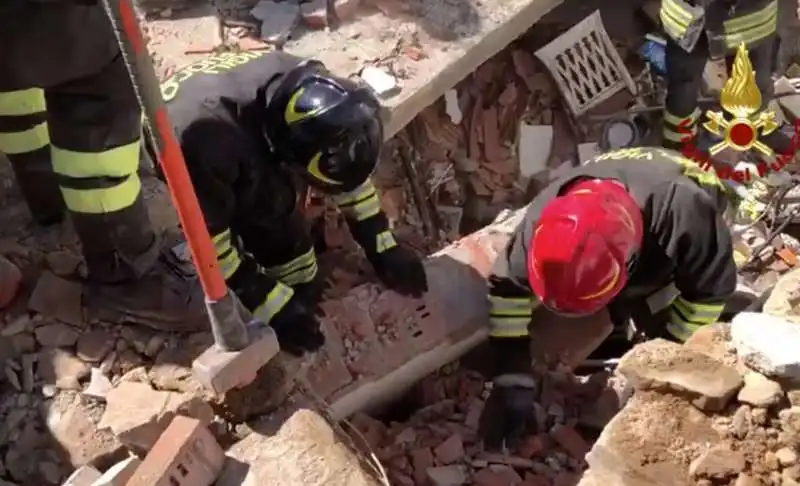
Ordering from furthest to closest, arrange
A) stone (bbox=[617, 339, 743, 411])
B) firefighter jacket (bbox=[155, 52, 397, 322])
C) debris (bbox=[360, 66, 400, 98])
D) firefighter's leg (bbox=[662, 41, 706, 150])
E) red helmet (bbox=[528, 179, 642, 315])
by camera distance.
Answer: firefighter's leg (bbox=[662, 41, 706, 150])
debris (bbox=[360, 66, 400, 98])
firefighter jacket (bbox=[155, 52, 397, 322])
red helmet (bbox=[528, 179, 642, 315])
stone (bbox=[617, 339, 743, 411])

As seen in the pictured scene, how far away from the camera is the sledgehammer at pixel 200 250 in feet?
7.66

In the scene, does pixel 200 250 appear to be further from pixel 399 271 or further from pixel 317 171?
pixel 399 271

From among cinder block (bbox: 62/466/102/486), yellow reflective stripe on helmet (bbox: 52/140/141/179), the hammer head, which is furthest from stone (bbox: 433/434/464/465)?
yellow reflective stripe on helmet (bbox: 52/140/141/179)

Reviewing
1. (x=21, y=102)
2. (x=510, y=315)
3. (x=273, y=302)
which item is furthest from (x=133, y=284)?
(x=510, y=315)

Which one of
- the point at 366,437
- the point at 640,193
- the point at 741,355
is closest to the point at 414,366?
the point at 366,437

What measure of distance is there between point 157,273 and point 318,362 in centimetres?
68

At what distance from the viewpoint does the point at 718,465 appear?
2512 mm

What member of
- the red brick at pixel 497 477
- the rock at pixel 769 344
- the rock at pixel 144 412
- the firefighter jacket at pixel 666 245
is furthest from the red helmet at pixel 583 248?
the rock at pixel 144 412

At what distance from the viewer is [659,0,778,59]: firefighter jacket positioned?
491cm

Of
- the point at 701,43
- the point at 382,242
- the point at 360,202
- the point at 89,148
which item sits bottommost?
the point at 382,242

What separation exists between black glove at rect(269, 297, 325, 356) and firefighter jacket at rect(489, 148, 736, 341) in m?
0.72

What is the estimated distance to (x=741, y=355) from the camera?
268 cm

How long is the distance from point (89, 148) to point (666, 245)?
6.59ft

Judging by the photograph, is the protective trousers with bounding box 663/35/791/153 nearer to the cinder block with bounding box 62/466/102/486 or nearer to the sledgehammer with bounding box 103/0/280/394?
the sledgehammer with bounding box 103/0/280/394
